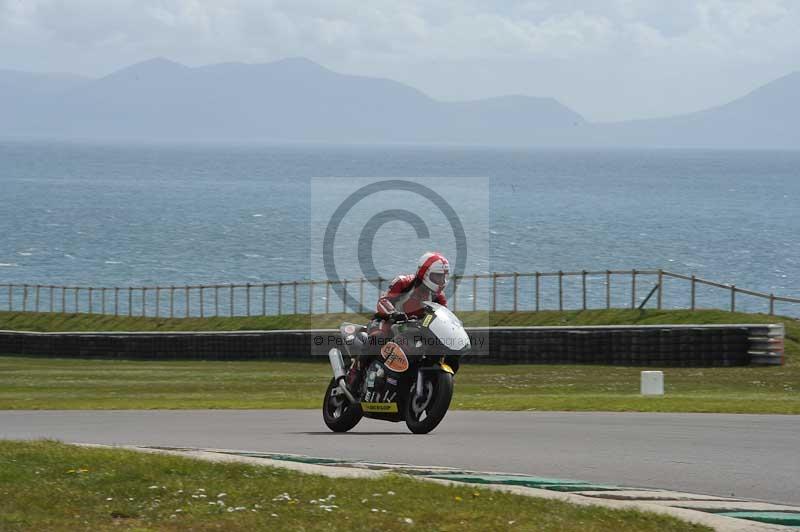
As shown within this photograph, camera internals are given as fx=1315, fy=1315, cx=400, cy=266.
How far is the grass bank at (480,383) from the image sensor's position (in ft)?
72.9

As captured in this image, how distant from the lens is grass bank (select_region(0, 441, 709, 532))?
9156mm

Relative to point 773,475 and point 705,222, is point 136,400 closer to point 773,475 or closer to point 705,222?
point 773,475

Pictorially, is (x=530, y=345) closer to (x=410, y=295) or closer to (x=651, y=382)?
(x=651, y=382)

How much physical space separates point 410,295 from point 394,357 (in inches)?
28.0

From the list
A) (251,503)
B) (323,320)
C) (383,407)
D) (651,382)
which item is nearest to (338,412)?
(383,407)

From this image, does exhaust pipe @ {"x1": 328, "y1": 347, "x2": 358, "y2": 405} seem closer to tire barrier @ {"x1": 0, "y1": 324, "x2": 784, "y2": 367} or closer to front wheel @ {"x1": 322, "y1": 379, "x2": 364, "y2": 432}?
front wheel @ {"x1": 322, "y1": 379, "x2": 364, "y2": 432}

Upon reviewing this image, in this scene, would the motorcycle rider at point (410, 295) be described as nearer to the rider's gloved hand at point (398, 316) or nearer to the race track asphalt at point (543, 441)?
the rider's gloved hand at point (398, 316)

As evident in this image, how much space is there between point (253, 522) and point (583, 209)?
579ft

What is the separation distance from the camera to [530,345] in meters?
36.2

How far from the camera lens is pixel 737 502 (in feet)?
33.2

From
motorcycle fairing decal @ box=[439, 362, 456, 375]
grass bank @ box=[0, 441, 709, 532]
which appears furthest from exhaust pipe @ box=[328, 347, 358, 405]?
grass bank @ box=[0, 441, 709, 532]

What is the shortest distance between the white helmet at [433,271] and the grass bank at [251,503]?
3.48m

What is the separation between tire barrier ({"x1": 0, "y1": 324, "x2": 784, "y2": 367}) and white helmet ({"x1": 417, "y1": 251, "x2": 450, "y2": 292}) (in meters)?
19.4

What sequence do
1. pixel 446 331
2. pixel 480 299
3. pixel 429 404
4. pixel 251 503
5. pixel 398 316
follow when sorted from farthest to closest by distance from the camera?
pixel 480 299 → pixel 429 404 → pixel 398 316 → pixel 446 331 → pixel 251 503
